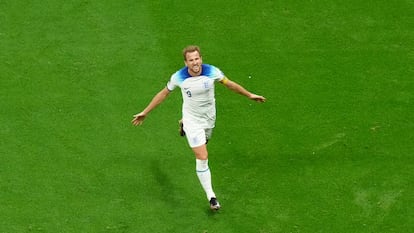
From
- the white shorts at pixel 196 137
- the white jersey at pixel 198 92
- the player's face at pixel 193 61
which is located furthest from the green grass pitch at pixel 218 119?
the player's face at pixel 193 61

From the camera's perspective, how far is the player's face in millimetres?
11250

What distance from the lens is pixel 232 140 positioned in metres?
13.1

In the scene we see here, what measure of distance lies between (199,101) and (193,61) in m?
0.60

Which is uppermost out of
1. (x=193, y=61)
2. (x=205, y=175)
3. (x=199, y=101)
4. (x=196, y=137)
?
(x=193, y=61)

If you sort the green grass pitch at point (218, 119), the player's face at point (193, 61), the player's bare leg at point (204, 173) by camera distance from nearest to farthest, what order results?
the player's face at point (193, 61)
the player's bare leg at point (204, 173)
the green grass pitch at point (218, 119)

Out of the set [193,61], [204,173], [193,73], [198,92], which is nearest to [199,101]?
[198,92]

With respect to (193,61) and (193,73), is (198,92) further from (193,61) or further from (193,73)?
(193,61)

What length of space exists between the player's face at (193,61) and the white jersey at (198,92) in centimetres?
15

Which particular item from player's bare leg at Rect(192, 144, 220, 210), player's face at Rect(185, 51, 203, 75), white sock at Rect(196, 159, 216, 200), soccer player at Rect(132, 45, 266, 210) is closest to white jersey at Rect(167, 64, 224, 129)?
soccer player at Rect(132, 45, 266, 210)

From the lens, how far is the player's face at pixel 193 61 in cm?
1125

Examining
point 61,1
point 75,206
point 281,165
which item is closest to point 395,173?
point 281,165

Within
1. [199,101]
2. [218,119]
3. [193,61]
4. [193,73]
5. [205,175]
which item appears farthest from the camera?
[218,119]

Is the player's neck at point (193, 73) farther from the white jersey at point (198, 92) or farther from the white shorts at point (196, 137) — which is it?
the white shorts at point (196, 137)

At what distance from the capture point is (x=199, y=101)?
11648 millimetres
